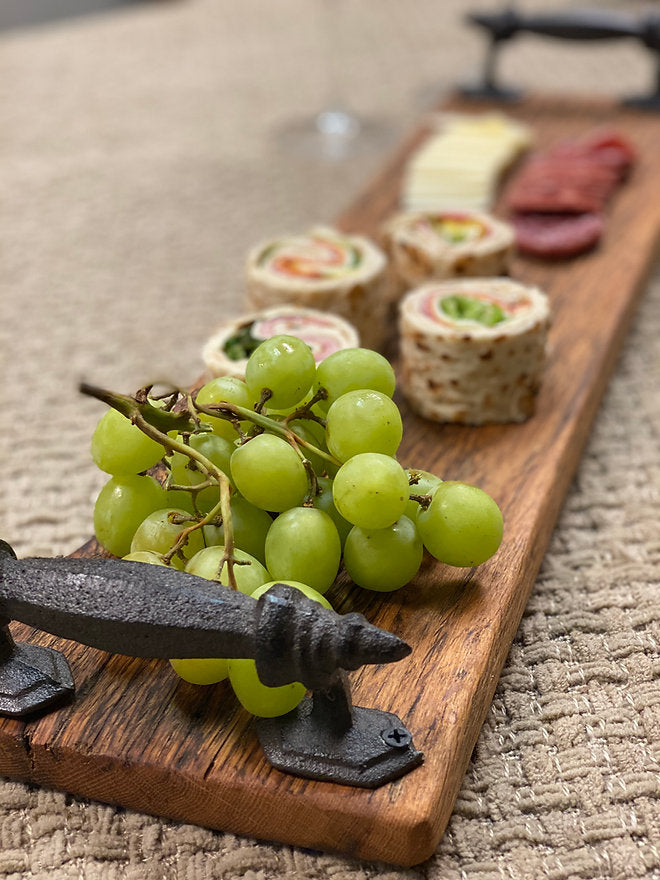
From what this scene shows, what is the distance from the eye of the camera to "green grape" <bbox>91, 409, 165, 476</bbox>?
3.13 feet

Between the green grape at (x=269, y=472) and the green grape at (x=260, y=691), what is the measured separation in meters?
0.10

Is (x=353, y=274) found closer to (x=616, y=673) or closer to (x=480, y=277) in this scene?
(x=480, y=277)

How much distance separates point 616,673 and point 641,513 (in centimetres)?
32

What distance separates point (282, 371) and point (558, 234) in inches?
39.0

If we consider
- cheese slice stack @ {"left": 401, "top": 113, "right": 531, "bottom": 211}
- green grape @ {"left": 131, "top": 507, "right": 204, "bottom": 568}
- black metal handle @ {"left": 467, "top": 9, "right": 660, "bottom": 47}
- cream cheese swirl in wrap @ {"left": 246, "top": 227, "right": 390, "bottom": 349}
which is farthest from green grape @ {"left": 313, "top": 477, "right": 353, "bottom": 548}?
black metal handle @ {"left": 467, "top": 9, "right": 660, "bottom": 47}

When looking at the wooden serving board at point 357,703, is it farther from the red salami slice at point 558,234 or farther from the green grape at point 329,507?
the red salami slice at point 558,234

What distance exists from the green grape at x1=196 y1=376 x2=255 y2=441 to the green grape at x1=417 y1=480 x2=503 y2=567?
196 millimetres

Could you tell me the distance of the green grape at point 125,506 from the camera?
100 centimetres

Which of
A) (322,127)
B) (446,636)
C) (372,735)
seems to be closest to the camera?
(372,735)

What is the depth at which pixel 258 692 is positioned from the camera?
81cm

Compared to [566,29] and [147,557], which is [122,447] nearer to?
[147,557]

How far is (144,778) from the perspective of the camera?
32.9 inches

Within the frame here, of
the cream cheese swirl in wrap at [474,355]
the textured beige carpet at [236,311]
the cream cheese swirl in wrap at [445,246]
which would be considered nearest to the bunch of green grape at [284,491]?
the textured beige carpet at [236,311]

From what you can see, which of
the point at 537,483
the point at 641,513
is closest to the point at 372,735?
the point at 537,483
